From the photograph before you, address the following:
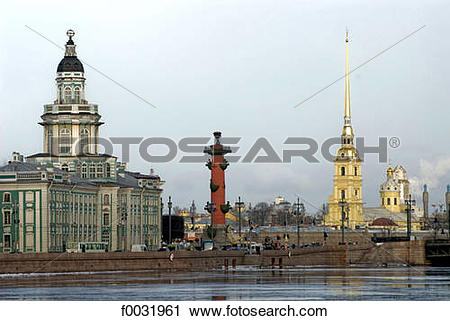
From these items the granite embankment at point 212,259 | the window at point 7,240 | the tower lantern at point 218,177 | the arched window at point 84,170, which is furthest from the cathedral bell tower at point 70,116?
the granite embankment at point 212,259

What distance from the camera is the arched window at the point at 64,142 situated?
5202 inches

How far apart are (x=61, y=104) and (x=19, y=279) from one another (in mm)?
54124

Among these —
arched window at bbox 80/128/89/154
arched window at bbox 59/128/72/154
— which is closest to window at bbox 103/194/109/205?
arched window at bbox 80/128/89/154

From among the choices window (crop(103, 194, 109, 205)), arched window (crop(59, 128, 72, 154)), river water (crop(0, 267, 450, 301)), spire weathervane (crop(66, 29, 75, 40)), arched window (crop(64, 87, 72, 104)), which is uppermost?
spire weathervane (crop(66, 29, 75, 40))

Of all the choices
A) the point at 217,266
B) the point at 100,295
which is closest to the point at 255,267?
the point at 217,266

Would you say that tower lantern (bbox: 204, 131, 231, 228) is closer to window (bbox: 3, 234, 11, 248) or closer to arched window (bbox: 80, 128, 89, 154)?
arched window (bbox: 80, 128, 89, 154)

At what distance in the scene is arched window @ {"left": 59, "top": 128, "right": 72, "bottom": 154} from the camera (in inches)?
5202

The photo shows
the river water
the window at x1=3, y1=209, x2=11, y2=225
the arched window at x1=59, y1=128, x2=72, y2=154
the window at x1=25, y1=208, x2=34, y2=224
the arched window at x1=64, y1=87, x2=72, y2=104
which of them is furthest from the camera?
the arched window at x1=59, y1=128, x2=72, y2=154

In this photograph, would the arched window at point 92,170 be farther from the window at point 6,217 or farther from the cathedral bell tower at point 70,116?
the window at point 6,217

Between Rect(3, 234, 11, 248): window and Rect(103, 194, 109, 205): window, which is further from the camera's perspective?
Rect(103, 194, 109, 205): window

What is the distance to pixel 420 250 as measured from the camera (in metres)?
130

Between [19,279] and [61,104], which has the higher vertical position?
[61,104]
